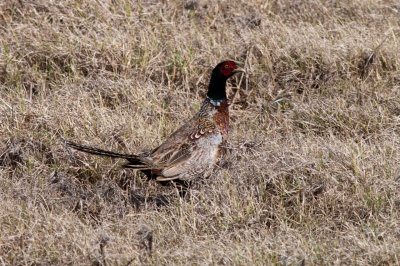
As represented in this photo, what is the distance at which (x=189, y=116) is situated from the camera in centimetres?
546

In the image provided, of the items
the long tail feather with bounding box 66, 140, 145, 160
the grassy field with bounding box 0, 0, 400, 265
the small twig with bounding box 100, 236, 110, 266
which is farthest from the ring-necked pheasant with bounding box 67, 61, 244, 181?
the small twig with bounding box 100, 236, 110, 266

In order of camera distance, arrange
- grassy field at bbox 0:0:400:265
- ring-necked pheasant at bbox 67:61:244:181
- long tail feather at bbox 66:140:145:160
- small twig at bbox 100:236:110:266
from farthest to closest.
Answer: ring-necked pheasant at bbox 67:61:244:181 < long tail feather at bbox 66:140:145:160 < grassy field at bbox 0:0:400:265 < small twig at bbox 100:236:110:266

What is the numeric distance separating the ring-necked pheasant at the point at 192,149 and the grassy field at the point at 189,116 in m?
0.14

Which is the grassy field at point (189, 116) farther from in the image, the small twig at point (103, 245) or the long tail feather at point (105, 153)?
the long tail feather at point (105, 153)

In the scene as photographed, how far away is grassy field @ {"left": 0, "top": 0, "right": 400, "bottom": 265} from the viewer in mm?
3730

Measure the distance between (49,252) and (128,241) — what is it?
0.45 meters

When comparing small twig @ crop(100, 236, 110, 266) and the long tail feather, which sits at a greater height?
the long tail feather

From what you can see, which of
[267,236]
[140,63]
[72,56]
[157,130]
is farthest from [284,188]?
[72,56]

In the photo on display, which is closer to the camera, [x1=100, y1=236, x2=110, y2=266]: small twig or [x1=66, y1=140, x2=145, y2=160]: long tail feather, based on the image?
[x1=100, y1=236, x2=110, y2=266]: small twig

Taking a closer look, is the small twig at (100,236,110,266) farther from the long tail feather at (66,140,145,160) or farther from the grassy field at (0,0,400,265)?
the long tail feather at (66,140,145,160)

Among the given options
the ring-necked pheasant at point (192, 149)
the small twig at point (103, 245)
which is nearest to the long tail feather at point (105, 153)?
the ring-necked pheasant at point (192, 149)

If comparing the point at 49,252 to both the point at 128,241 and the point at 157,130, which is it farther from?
the point at 157,130

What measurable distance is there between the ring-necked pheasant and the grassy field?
0.14 m

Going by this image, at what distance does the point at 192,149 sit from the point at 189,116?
100 centimetres
